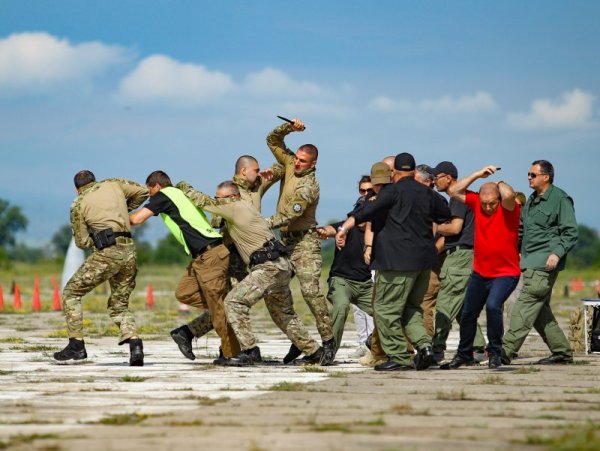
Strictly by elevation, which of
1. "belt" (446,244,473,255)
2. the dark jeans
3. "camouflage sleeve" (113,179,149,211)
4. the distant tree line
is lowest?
the dark jeans

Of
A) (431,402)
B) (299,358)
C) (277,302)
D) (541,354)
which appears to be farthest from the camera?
(541,354)

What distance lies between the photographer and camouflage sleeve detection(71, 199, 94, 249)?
14.3m

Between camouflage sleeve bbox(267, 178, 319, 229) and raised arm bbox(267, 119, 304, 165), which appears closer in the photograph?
camouflage sleeve bbox(267, 178, 319, 229)

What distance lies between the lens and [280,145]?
1441 cm

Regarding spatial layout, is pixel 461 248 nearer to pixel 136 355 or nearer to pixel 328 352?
pixel 328 352

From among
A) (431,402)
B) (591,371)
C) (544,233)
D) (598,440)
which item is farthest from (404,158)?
(598,440)

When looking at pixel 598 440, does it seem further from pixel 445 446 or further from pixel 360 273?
pixel 360 273

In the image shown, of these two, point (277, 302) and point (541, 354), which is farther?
point (541, 354)

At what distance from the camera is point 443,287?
14.8 metres

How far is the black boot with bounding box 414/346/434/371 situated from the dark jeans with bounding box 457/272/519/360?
726 mm

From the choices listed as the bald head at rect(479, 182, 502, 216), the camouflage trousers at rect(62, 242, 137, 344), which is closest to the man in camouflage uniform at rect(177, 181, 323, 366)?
the camouflage trousers at rect(62, 242, 137, 344)

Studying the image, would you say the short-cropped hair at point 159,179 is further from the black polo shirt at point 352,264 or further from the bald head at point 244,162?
the black polo shirt at point 352,264

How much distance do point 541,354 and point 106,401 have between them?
742 cm

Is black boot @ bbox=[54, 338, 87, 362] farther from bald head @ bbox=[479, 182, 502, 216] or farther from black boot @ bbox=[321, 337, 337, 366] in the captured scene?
bald head @ bbox=[479, 182, 502, 216]
